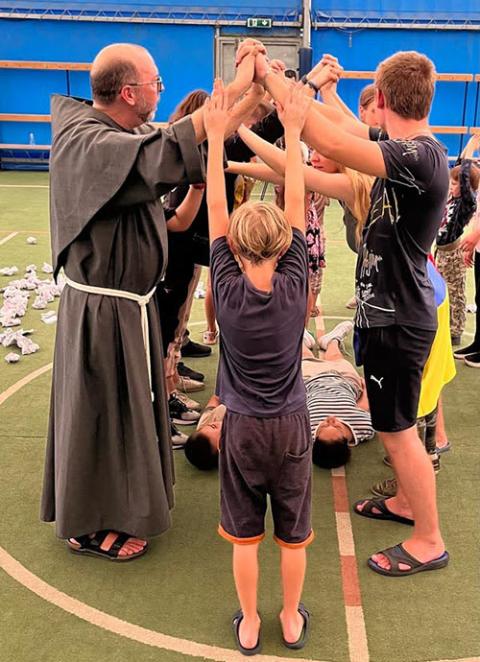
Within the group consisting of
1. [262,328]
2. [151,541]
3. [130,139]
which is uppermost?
[130,139]

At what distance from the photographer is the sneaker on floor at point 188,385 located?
16.3 feet

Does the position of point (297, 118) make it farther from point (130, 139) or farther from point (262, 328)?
point (262, 328)

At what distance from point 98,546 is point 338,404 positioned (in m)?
1.68

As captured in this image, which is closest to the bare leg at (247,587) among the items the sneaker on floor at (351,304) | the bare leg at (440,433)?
the bare leg at (440,433)

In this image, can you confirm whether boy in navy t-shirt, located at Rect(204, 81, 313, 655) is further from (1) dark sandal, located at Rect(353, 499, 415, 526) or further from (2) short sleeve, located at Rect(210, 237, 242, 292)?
(1) dark sandal, located at Rect(353, 499, 415, 526)

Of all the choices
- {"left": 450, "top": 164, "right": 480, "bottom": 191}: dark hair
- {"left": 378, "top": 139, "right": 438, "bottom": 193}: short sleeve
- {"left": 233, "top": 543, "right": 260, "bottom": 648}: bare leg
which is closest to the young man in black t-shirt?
{"left": 378, "top": 139, "right": 438, "bottom": 193}: short sleeve

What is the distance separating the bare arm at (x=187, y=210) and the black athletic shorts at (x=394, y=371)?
1231 millimetres

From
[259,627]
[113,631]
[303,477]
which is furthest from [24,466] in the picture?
[303,477]

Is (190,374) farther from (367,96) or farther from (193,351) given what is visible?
(367,96)

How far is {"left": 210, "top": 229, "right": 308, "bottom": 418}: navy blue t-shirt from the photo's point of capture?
2311mm

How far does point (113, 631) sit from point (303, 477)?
968mm

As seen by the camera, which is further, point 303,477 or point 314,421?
point 314,421

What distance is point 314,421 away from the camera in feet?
13.3

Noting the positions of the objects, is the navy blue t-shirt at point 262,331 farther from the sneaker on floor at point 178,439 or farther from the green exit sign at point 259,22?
the green exit sign at point 259,22
